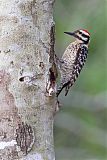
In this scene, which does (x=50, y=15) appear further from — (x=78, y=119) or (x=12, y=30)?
(x=78, y=119)

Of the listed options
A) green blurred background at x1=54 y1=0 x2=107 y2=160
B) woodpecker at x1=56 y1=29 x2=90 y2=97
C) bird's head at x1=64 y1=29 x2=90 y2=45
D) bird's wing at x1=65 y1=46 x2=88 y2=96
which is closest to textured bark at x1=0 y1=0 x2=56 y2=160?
woodpecker at x1=56 y1=29 x2=90 y2=97

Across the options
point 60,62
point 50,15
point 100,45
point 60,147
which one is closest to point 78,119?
point 60,147

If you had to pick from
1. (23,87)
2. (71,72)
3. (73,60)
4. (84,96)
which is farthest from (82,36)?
(84,96)

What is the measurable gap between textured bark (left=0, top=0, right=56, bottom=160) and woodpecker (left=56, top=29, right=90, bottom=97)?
1.37 metres

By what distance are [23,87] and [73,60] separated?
172cm

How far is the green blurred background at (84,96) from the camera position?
656 centimetres

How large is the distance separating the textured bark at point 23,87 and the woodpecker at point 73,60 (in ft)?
4.50

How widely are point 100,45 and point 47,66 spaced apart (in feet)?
15.8

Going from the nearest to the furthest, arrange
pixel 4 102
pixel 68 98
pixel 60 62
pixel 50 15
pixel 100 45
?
pixel 4 102 < pixel 50 15 < pixel 60 62 < pixel 68 98 < pixel 100 45

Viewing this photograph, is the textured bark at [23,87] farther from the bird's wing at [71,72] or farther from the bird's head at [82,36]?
the bird's head at [82,36]

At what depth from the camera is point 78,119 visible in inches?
266

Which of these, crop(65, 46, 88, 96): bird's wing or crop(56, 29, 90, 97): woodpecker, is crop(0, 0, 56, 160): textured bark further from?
crop(65, 46, 88, 96): bird's wing

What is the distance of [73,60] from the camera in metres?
3.76

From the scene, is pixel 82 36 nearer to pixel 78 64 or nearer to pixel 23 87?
pixel 78 64
